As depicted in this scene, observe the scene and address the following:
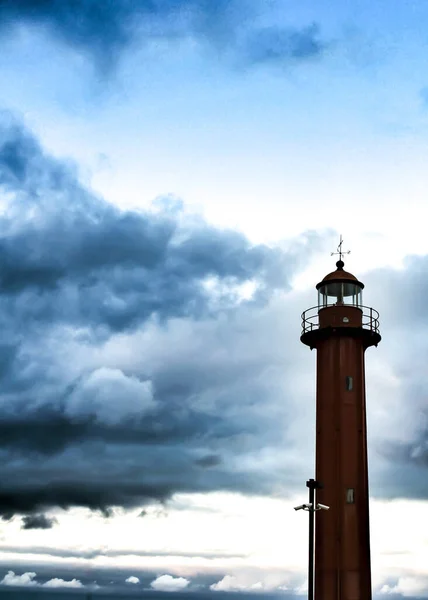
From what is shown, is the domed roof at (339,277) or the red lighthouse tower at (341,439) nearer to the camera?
the red lighthouse tower at (341,439)

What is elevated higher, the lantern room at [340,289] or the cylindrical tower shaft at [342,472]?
the lantern room at [340,289]

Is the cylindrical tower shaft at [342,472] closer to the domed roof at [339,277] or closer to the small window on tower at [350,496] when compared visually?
the small window on tower at [350,496]

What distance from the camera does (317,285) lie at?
161ft

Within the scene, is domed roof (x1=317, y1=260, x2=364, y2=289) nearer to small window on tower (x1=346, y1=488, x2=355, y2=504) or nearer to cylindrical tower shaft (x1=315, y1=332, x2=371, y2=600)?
cylindrical tower shaft (x1=315, y1=332, x2=371, y2=600)

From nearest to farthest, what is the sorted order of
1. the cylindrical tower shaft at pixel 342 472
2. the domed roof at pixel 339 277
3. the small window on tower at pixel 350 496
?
the cylindrical tower shaft at pixel 342 472 < the small window on tower at pixel 350 496 < the domed roof at pixel 339 277

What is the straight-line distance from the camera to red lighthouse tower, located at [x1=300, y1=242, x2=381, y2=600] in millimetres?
42750

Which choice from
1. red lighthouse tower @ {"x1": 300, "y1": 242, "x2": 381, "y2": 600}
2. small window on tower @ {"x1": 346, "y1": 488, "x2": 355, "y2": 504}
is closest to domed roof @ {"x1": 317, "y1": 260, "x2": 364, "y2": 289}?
red lighthouse tower @ {"x1": 300, "y1": 242, "x2": 381, "y2": 600}

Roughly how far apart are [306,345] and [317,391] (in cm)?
341

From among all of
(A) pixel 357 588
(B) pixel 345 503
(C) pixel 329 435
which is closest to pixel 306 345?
(C) pixel 329 435

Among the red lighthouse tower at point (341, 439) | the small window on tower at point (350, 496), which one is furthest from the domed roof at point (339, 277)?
the small window on tower at point (350, 496)

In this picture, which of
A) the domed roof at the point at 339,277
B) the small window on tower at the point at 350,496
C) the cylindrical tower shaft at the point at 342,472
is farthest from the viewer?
the domed roof at the point at 339,277

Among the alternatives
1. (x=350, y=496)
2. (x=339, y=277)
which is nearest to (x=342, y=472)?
(x=350, y=496)

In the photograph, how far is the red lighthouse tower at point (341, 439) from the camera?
42750 millimetres

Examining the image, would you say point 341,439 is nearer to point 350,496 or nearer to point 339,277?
point 350,496
